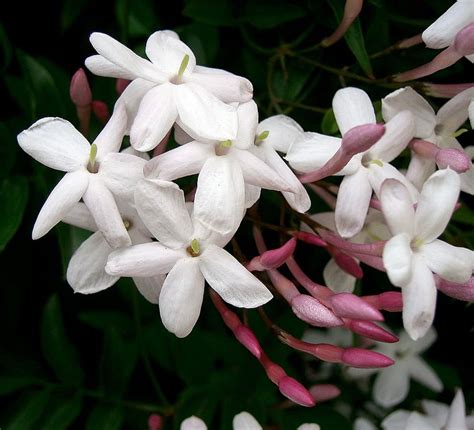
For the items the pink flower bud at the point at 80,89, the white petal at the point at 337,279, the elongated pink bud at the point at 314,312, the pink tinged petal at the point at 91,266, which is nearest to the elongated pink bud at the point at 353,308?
the elongated pink bud at the point at 314,312

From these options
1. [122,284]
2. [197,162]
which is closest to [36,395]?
[122,284]

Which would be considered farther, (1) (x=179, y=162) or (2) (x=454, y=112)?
(2) (x=454, y=112)

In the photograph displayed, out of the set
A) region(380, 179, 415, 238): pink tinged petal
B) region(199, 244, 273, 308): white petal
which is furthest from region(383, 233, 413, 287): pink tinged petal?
region(199, 244, 273, 308): white petal

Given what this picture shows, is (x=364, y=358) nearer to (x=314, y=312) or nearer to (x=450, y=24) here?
(x=314, y=312)

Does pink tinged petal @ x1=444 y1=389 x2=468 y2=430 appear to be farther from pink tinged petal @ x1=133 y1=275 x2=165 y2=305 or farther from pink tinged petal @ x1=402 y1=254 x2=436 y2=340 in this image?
pink tinged petal @ x1=133 y1=275 x2=165 y2=305

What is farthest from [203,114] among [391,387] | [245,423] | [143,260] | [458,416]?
[391,387]

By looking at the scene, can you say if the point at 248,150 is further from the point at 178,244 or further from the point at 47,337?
the point at 47,337
